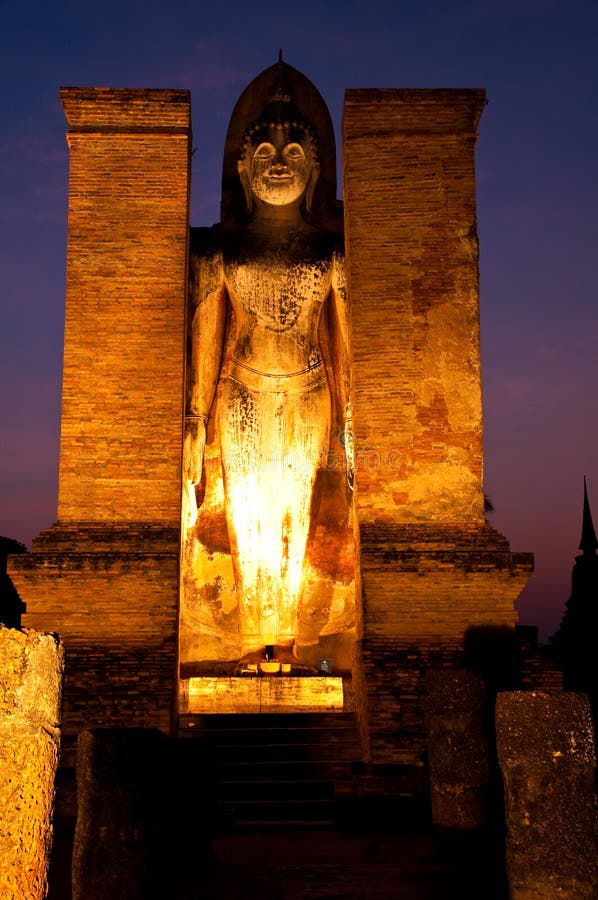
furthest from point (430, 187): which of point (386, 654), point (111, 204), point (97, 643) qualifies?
point (97, 643)

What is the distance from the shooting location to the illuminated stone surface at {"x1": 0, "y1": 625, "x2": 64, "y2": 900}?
441cm

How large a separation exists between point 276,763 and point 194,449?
3.53m

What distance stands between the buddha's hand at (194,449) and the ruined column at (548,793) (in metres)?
5.84

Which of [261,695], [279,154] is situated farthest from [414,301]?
[261,695]

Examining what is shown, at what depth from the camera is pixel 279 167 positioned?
12008mm

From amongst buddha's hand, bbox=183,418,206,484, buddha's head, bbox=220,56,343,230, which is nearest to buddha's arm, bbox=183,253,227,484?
buddha's hand, bbox=183,418,206,484

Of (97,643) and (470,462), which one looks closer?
(97,643)

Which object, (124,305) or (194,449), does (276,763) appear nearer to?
(194,449)

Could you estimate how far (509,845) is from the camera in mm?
6016

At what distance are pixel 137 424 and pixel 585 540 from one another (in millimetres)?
16609

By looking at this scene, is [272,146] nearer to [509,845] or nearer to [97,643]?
[97,643]

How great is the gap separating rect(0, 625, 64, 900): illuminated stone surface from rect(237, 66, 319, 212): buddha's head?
837 centimetres

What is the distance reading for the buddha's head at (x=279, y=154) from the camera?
1205 cm

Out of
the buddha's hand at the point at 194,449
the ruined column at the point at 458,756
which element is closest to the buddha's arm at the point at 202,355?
the buddha's hand at the point at 194,449
